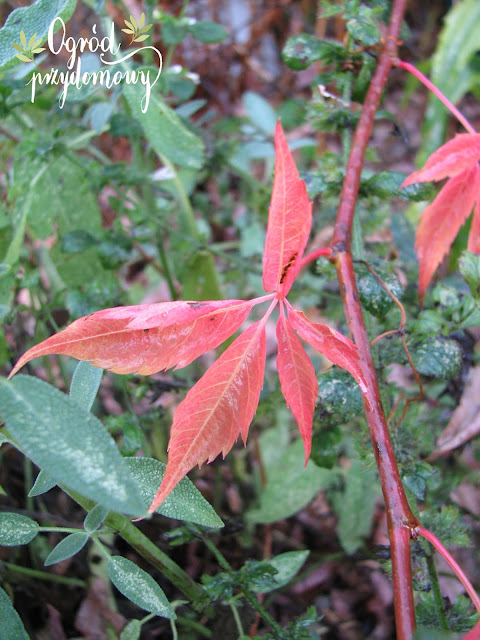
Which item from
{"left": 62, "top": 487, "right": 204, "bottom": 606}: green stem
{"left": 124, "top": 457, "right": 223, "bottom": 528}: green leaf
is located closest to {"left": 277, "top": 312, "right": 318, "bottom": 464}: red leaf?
{"left": 124, "top": 457, "right": 223, "bottom": 528}: green leaf

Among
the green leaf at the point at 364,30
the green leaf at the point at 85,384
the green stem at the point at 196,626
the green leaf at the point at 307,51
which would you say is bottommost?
the green stem at the point at 196,626

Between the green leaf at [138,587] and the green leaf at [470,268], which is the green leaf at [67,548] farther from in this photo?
the green leaf at [470,268]

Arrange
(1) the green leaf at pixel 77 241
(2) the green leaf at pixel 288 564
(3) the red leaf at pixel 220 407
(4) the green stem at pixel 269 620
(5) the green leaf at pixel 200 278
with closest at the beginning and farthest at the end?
(3) the red leaf at pixel 220 407 → (4) the green stem at pixel 269 620 → (2) the green leaf at pixel 288 564 → (1) the green leaf at pixel 77 241 → (5) the green leaf at pixel 200 278

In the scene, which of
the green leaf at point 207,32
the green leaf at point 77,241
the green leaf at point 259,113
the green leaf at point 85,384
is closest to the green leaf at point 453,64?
the green leaf at point 259,113

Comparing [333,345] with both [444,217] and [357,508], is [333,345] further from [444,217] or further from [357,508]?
[357,508]

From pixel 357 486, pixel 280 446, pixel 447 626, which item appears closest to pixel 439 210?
pixel 447 626

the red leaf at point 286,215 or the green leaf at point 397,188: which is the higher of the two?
the red leaf at point 286,215
